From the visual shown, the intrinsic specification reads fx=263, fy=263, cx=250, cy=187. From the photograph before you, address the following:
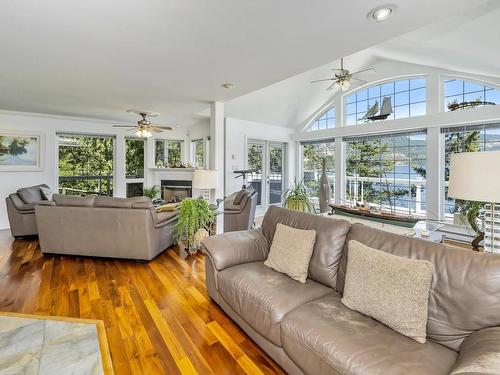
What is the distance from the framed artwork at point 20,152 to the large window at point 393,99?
6.81 meters

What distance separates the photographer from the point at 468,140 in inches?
175

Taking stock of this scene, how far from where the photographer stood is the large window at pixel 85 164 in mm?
5840

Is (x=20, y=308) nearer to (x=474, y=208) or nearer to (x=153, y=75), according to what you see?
(x=153, y=75)

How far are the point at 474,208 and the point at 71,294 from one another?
3697mm

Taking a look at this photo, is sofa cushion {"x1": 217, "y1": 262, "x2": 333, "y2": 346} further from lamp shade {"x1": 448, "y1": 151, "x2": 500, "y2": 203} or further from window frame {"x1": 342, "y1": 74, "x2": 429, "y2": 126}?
window frame {"x1": 342, "y1": 74, "x2": 429, "y2": 126}

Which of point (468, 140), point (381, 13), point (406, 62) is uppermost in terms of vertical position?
point (406, 62)

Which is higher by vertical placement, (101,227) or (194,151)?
(194,151)

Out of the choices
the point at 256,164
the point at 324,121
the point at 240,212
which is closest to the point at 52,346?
the point at 240,212

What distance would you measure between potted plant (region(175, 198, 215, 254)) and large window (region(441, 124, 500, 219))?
12.8 feet

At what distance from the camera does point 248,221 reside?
4773 mm

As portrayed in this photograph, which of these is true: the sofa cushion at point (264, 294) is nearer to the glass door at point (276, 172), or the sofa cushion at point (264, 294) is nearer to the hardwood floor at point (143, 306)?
the hardwood floor at point (143, 306)

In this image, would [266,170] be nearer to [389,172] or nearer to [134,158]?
[389,172]

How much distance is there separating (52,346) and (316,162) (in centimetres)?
642

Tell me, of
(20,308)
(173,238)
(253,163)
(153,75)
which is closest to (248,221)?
(173,238)
